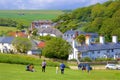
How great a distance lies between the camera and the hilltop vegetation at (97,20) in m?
128

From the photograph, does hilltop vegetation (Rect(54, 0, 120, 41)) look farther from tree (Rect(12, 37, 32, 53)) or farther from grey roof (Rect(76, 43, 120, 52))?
tree (Rect(12, 37, 32, 53))

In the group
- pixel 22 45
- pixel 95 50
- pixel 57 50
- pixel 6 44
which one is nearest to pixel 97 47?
pixel 95 50

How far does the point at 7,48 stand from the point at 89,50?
24867 mm

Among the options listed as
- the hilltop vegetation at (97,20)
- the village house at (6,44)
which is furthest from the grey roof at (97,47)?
the hilltop vegetation at (97,20)

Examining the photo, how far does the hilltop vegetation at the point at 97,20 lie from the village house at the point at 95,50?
22196 mm

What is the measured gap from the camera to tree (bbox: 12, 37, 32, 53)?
91.1 m

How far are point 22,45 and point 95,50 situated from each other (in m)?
16.5

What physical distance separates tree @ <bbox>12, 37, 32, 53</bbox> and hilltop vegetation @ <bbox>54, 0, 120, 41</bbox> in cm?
3222

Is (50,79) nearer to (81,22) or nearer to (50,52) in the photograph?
(50,52)

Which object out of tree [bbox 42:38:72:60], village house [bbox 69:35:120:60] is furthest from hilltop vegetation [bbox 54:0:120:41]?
tree [bbox 42:38:72:60]

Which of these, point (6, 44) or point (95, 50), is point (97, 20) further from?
point (95, 50)

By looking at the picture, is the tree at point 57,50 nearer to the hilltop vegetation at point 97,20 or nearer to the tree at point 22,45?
the tree at point 22,45

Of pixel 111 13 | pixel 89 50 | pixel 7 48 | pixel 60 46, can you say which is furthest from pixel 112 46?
pixel 111 13

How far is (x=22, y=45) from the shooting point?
91.9m
